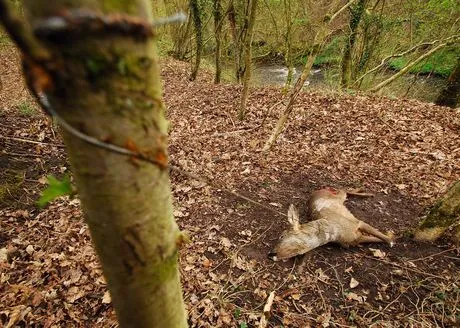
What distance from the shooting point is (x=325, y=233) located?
3785mm

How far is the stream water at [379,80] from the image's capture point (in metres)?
13.9

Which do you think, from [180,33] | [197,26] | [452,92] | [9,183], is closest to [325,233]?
[9,183]

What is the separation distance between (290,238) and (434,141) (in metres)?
4.64

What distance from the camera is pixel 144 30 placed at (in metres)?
0.64

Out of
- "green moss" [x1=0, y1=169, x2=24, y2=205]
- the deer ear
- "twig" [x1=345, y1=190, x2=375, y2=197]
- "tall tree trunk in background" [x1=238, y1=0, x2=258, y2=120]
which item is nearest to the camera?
the deer ear

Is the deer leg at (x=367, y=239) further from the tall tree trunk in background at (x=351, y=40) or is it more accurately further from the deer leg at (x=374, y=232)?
the tall tree trunk in background at (x=351, y=40)

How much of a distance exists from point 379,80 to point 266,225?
1382 centimetres

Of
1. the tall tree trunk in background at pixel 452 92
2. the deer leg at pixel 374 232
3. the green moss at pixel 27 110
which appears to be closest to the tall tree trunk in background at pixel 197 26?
the green moss at pixel 27 110

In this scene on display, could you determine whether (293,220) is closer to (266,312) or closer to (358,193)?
(266,312)

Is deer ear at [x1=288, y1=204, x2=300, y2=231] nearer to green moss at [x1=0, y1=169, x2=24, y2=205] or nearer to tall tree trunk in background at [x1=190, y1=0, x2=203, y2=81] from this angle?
green moss at [x1=0, y1=169, x2=24, y2=205]

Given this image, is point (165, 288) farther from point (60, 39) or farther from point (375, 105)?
point (375, 105)

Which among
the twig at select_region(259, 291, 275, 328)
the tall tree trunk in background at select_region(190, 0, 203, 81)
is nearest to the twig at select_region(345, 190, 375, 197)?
the twig at select_region(259, 291, 275, 328)

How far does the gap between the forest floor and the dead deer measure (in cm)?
14

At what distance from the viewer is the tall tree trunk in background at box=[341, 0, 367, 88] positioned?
10.9 metres
